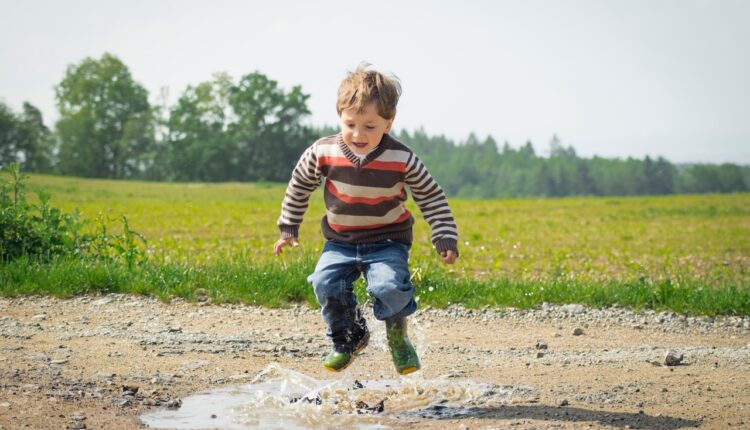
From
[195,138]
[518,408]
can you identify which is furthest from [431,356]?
[195,138]

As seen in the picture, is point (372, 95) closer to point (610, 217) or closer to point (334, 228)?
point (334, 228)

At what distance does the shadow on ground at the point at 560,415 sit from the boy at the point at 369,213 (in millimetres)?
312

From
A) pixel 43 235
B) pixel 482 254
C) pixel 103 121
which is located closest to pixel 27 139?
pixel 103 121

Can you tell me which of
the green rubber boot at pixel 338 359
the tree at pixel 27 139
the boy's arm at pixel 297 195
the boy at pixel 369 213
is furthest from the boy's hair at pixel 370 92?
the tree at pixel 27 139

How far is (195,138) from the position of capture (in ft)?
192

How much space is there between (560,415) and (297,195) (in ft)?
6.43

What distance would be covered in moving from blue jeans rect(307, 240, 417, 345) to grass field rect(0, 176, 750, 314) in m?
2.70

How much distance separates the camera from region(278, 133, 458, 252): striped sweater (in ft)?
16.7

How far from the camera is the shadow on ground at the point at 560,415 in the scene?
4.65 metres

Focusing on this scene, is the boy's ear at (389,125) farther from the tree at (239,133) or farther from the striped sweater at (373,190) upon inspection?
the tree at (239,133)

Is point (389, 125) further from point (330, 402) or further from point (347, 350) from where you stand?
point (330, 402)

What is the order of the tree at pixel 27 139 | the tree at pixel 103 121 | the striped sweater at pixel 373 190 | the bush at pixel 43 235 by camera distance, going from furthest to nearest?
the tree at pixel 103 121 < the tree at pixel 27 139 < the bush at pixel 43 235 < the striped sweater at pixel 373 190

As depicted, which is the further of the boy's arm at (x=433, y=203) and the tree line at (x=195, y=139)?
the tree line at (x=195, y=139)

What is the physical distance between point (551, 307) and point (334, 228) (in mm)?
3414
